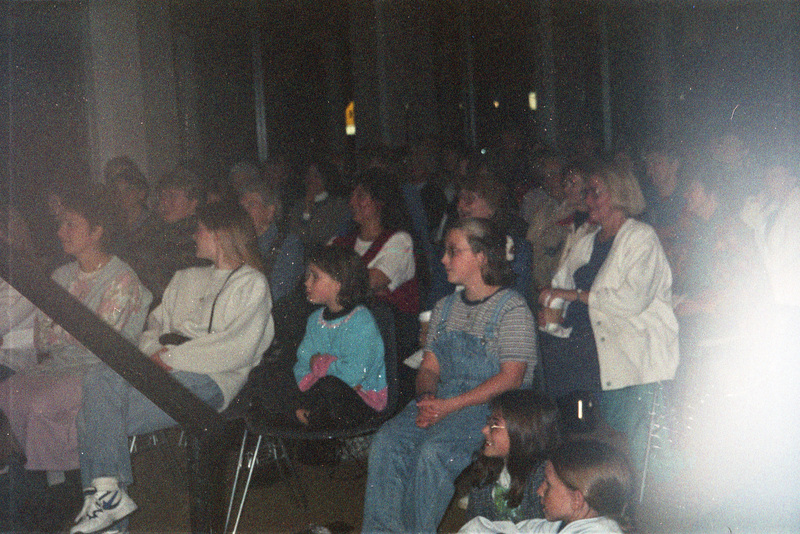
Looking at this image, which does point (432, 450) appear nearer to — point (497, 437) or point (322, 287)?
point (497, 437)

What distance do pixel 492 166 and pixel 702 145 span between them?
51.0 inches

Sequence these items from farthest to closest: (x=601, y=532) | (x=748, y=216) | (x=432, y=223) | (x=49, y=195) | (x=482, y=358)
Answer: (x=432, y=223)
(x=49, y=195)
(x=748, y=216)
(x=482, y=358)
(x=601, y=532)

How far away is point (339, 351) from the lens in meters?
2.64

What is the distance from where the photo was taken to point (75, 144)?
500 cm

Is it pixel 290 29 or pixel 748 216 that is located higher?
pixel 290 29

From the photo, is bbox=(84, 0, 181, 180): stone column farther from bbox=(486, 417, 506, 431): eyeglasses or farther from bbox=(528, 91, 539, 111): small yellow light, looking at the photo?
bbox=(486, 417, 506, 431): eyeglasses

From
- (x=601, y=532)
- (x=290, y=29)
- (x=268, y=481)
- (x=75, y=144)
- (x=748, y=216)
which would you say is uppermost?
(x=290, y=29)

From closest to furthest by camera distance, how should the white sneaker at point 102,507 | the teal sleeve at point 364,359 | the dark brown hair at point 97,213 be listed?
the white sneaker at point 102,507, the teal sleeve at point 364,359, the dark brown hair at point 97,213

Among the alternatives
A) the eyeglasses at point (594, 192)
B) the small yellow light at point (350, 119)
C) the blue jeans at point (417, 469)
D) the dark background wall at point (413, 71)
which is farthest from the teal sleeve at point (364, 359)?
the small yellow light at point (350, 119)

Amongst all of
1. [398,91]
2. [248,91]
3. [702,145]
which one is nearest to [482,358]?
[702,145]

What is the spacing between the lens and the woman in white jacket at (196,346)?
247 cm

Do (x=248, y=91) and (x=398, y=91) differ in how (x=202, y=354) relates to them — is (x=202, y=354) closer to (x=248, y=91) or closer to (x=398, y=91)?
(x=248, y=91)

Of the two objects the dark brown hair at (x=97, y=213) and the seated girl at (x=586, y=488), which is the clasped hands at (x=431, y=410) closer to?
the seated girl at (x=586, y=488)

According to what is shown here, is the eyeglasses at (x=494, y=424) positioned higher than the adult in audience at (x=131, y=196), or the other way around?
the adult in audience at (x=131, y=196)
